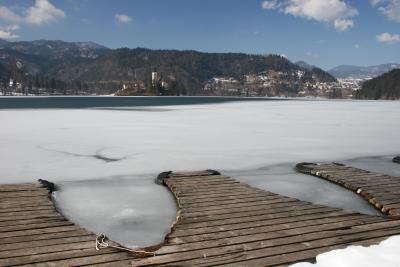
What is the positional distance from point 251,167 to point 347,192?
10.6ft

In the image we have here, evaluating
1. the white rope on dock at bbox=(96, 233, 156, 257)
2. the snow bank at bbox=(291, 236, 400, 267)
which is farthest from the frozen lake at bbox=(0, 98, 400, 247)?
the snow bank at bbox=(291, 236, 400, 267)

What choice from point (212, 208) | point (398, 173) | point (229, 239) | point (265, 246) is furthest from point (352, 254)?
point (398, 173)

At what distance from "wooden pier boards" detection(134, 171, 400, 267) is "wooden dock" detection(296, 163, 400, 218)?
1.30 m

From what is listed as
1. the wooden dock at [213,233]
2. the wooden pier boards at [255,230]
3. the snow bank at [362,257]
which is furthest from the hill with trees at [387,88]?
the snow bank at [362,257]

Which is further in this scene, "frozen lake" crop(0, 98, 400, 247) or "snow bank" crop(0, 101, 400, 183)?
"snow bank" crop(0, 101, 400, 183)

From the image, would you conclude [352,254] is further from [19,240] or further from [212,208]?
[19,240]

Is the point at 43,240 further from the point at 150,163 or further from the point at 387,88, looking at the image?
the point at 387,88

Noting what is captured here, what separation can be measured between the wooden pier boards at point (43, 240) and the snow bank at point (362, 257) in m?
2.46

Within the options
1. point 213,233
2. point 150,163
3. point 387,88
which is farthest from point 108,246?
point 387,88

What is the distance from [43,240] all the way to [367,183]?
7.48 m

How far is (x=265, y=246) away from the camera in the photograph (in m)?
5.46

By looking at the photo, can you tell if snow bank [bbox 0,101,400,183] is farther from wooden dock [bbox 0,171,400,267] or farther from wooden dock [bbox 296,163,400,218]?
wooden dock [bbox 0,171,400,267]

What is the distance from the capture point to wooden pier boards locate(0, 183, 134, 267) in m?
4.91

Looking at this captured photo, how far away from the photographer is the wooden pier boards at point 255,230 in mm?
5098
